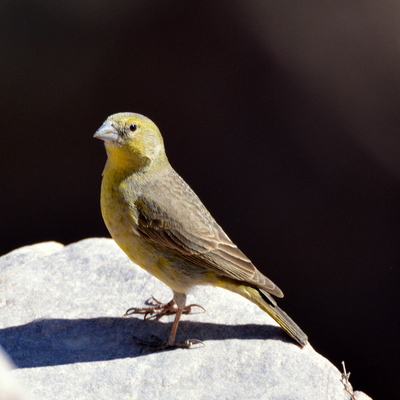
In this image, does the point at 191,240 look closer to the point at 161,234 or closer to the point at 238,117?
the point at 161,234

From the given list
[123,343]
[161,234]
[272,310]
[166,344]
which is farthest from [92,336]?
[272,310]

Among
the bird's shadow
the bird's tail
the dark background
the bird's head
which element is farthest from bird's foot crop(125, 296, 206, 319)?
the dark background

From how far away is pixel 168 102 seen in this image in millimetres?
8234

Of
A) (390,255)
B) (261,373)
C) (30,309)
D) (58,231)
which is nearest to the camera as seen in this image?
(261,373)

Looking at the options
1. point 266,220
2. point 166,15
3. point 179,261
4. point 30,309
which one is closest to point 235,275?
point 179,261

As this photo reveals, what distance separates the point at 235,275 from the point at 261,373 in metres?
0.63

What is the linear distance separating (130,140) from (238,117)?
3646 millimetres

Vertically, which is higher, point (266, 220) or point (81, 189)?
point (81, 189)

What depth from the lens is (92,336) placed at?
4.80 metres

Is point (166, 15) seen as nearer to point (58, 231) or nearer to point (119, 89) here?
point (119, 89)

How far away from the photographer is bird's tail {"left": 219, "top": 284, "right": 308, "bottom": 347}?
4.70 metres

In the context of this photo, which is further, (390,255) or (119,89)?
(119,89)

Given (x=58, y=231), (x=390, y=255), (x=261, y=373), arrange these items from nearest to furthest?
(x=261, y=373)
(x=390, y=255)
(x=58, y=231)

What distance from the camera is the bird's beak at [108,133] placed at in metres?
4.60
